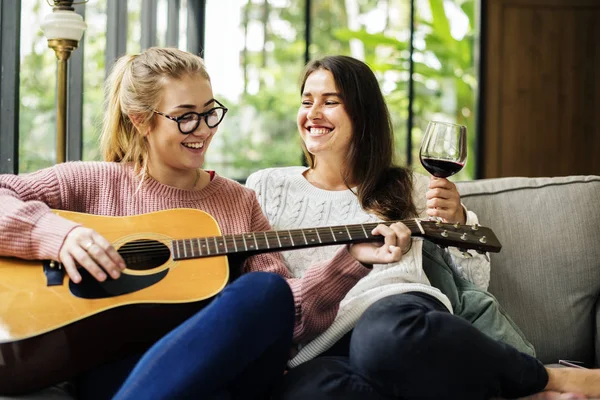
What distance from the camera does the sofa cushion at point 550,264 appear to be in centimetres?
215

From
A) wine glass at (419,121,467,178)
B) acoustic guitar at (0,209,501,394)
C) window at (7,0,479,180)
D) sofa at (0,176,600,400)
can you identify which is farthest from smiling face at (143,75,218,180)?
window at (7,0,479,180)

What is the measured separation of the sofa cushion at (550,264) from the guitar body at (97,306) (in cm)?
95

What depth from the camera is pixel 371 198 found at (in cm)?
210

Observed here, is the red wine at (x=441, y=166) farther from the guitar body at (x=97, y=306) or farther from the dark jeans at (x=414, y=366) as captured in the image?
the guitar body at (x=97, y=306)

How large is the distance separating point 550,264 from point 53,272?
4.58 ft

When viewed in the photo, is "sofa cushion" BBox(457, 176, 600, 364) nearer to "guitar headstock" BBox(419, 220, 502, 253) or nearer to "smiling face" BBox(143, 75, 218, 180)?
"guitar headstock" BBox(419, 220, 502, 253)

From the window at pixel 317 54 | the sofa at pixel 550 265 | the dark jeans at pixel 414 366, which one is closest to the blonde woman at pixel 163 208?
the dark jeans at pixel 414 366

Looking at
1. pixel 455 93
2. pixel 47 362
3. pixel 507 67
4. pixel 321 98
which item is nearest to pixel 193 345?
pixel 47 362

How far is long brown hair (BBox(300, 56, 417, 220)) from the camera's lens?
2.17 meters

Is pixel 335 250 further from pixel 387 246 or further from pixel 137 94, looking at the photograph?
pixel 137 94

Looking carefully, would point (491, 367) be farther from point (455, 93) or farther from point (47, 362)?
point (455, 93)

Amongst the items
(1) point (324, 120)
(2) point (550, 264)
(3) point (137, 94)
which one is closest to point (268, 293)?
(3) point (137, 94)

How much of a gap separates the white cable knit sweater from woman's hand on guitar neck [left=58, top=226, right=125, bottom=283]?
56 cm

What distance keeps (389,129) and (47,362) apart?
48.8 inches
